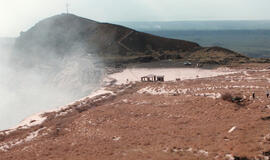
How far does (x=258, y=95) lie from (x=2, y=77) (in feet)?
301

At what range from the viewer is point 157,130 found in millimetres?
27938

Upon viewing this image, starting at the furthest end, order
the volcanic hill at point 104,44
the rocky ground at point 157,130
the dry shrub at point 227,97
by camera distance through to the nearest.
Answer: the volcanic hill at point 104,44 < the dry shrub at point 227,97 < the rocky ground at point 157,130

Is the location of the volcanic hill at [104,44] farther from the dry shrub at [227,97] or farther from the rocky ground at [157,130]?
the dry shrub at [227,97]

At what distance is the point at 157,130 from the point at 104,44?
95.2 m

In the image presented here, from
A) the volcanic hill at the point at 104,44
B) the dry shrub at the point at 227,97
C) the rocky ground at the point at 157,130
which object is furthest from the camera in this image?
the volcanic hill at the point at 104,44

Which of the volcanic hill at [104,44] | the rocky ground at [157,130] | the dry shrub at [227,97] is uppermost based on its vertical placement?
the volcanic hill at [104,44]

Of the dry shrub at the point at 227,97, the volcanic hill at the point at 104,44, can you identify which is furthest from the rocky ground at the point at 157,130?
Result: the volcanic hill at the point at 104,44

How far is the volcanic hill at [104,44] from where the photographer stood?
105 metres

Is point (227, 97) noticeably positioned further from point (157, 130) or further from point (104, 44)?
point (104, 44)

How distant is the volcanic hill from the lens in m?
105

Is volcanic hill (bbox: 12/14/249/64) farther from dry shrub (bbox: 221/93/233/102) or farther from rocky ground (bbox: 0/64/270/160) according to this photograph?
dry shrub (bbox: 221/93/233/102)

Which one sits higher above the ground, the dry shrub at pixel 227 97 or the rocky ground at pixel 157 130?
the dry shrub at pixel 227 97

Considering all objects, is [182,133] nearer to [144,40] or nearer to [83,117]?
[83,117]

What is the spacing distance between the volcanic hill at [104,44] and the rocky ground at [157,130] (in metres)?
58.4
